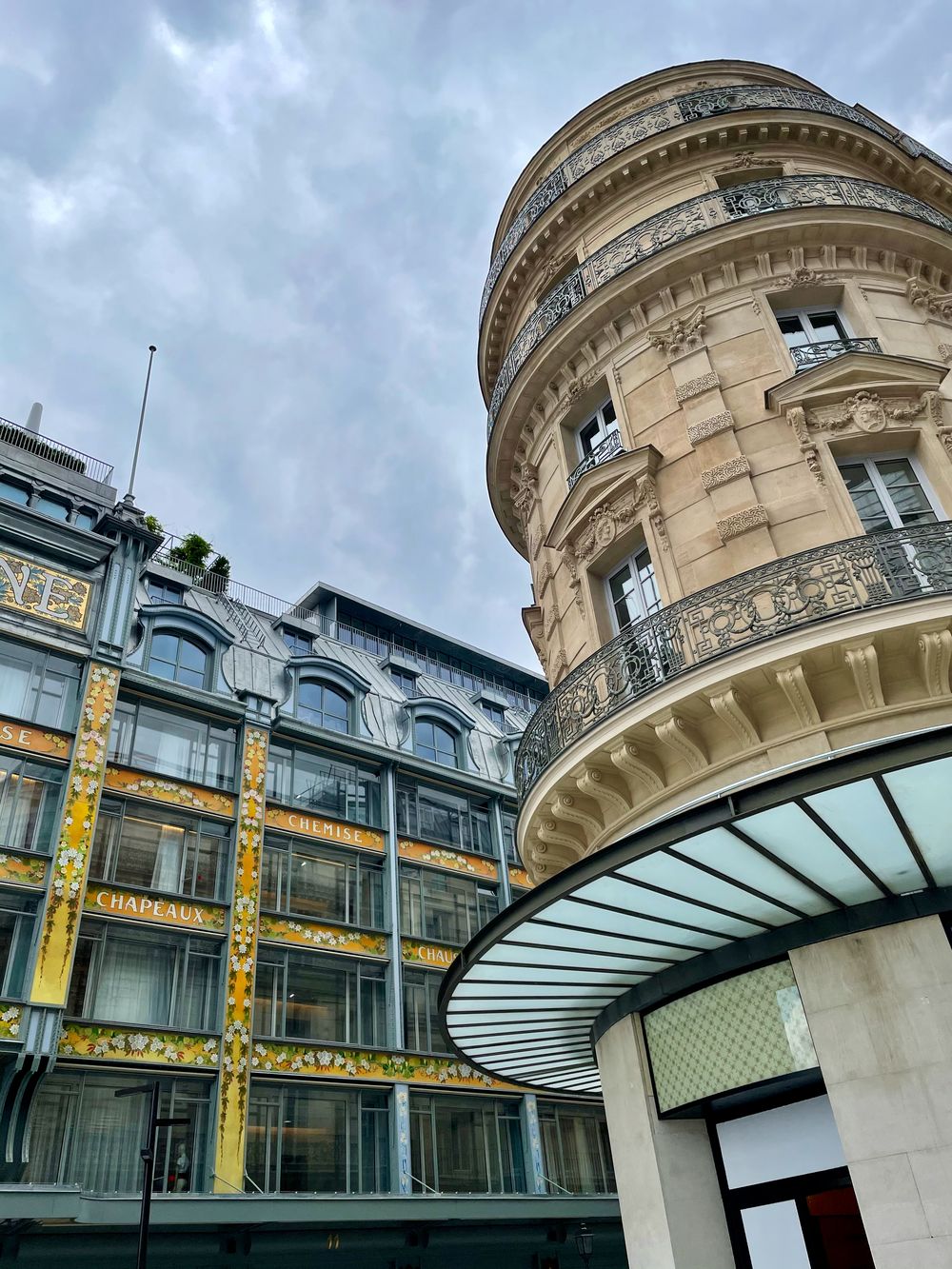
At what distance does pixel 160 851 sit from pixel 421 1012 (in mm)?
8807

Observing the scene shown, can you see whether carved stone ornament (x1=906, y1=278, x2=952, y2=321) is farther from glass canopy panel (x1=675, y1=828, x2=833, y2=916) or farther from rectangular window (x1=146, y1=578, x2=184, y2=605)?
rectangular window (x1=146, y1=578, x2=184, y2=605)

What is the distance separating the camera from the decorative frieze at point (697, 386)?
13344 millimetres

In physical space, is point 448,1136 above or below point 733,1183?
above

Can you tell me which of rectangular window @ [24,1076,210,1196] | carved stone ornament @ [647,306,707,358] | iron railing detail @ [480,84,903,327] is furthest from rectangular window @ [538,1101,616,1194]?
iron railing detail @ [480,84,903,327]

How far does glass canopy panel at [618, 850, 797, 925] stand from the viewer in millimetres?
8469

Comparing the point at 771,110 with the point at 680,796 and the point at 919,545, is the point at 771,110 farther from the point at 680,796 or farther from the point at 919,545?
the point at 680,796

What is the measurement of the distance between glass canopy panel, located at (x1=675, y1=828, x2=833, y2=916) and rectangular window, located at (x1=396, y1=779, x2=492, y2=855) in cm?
2074

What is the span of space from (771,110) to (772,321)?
17.5 ft

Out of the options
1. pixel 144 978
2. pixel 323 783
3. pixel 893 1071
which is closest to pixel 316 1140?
pixel 144 978

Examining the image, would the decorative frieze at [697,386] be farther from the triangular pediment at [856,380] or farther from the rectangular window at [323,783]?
the rectangular window at [323,783]

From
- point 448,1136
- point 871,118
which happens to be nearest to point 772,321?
Answer: point 871,118

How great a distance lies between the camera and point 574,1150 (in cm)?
2766

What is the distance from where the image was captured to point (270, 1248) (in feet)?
66.4

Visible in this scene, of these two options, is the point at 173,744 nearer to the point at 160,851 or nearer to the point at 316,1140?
the point at 160,851
